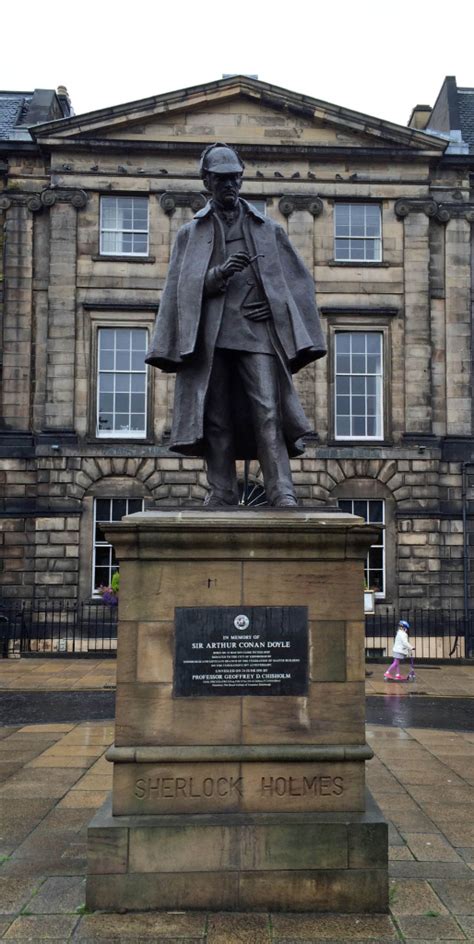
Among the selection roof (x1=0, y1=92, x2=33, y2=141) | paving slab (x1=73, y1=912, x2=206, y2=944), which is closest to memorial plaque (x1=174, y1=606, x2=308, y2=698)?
paving slab (x1=73, y1=912, x2=206, y2=944)

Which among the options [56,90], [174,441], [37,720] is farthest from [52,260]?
[174,441]

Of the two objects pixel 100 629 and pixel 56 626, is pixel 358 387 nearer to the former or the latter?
pixel 100 629

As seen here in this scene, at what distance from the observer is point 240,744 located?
4.97 metres

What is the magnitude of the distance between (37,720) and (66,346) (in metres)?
13.9

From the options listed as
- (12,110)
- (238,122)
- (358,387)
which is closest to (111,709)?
(358,387)

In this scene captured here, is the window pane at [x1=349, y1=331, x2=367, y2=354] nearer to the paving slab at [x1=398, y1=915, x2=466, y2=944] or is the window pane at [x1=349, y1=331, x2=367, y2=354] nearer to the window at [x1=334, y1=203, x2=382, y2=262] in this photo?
the window at [x1=334, y1=203, x2=382, y2=262]

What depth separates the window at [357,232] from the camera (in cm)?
2470

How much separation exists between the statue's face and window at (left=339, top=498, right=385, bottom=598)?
18.1 metres

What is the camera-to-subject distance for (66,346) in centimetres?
2364

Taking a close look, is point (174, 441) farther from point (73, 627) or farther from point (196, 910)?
point (73, 627)

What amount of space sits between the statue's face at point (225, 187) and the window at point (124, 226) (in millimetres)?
19164

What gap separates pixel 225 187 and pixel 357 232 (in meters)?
20.0

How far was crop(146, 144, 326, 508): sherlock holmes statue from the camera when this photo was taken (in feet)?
18.8

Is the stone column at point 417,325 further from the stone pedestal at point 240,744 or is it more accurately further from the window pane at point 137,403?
the stone pedestal at point 240,744
